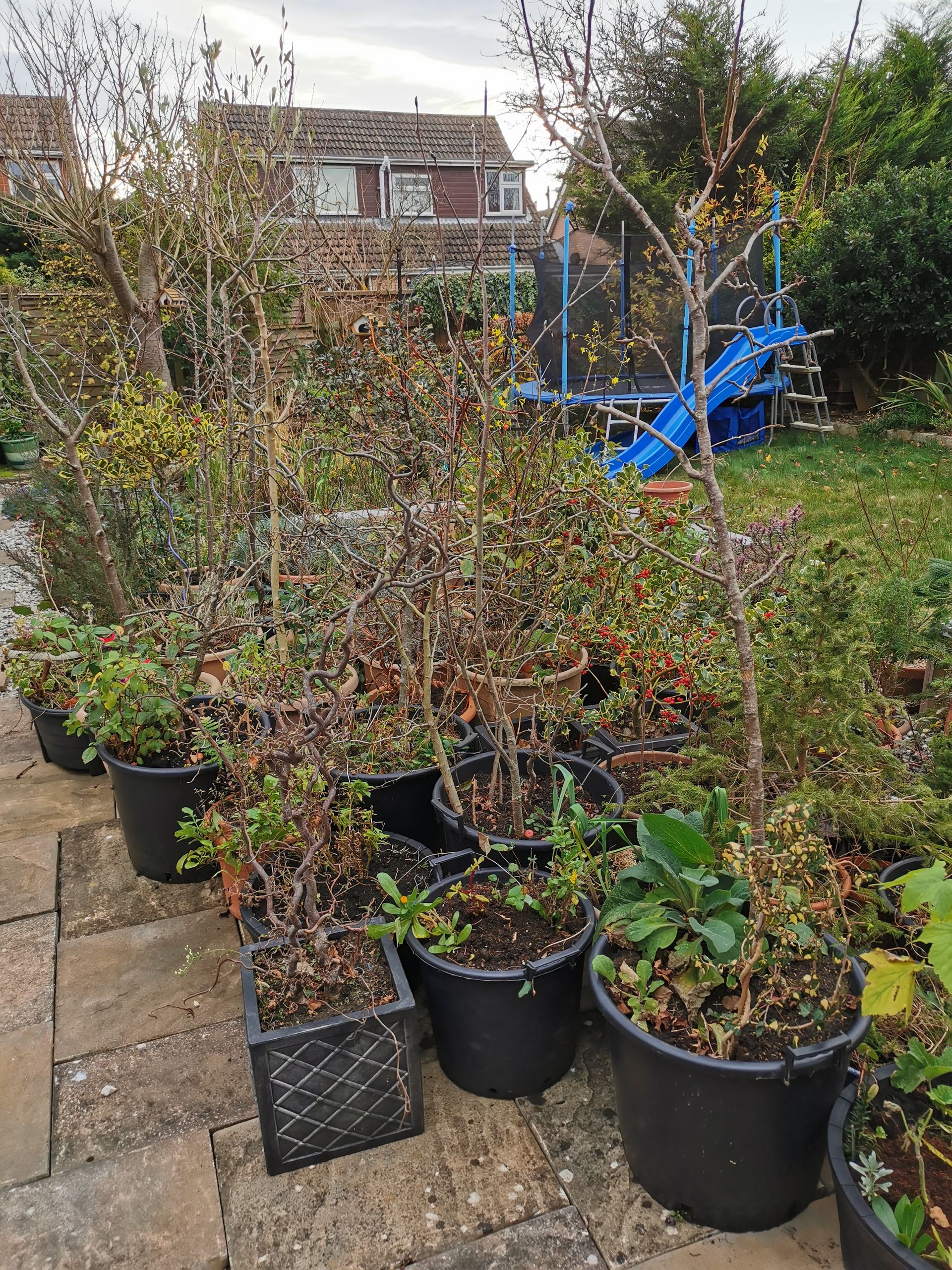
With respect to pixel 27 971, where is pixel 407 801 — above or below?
above

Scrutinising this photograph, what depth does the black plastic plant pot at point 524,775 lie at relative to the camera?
2.44m

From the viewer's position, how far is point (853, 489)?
7.22 meters

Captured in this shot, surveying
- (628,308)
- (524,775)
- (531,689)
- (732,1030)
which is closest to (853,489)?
(628,308)

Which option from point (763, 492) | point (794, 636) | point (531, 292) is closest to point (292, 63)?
point (794, 636)

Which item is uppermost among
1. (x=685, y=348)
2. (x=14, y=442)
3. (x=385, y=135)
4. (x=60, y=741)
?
(x=385, y=135)

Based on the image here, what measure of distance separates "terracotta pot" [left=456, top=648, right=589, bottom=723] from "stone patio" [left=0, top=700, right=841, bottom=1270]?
1.15m

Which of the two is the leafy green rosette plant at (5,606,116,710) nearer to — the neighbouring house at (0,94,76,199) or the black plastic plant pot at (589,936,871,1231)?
the black plastic plant pot at (589,936,871,1231)

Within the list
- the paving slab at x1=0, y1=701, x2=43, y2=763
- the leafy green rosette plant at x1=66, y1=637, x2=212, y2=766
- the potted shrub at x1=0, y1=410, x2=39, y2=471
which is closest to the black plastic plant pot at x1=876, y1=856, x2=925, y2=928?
the leafy green rosette plant at x1=66, y1=637, x2=212, y2=766

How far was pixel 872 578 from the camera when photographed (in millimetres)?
4398

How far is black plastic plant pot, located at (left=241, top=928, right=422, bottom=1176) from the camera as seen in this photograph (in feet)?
6.24

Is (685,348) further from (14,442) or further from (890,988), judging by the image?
(14,442)

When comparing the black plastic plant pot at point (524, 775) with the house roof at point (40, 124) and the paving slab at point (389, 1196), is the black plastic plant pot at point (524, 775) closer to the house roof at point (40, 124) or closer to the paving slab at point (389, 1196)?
the paving slab at point (389, 1196)

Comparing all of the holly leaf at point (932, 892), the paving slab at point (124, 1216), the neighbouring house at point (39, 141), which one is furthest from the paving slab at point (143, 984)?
the neighbouring house at point (39, 141)

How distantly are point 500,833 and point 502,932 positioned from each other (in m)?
A: 0.42
